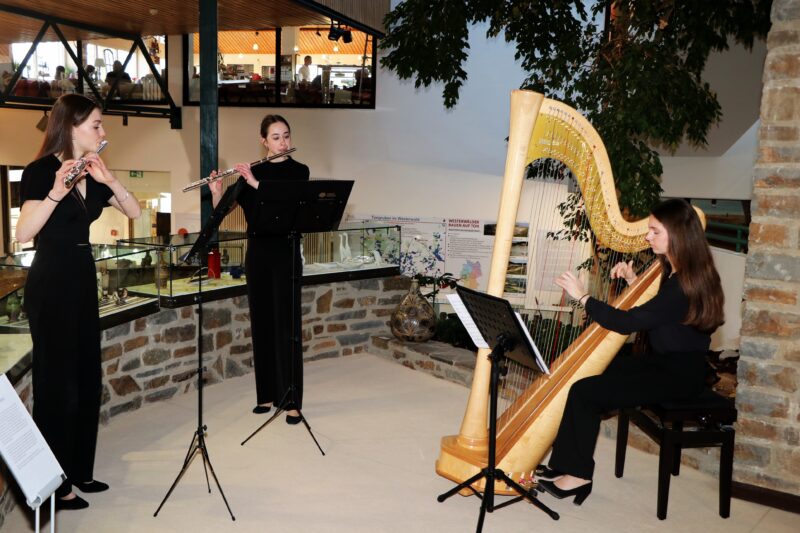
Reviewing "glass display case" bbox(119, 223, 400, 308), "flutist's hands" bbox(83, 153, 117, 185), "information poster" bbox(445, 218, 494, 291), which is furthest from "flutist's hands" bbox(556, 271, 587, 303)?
"information poster" bbox(445, 218, 494, 291)

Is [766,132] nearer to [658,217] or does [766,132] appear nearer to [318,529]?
[658,217]

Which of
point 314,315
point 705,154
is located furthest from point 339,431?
point 705,154

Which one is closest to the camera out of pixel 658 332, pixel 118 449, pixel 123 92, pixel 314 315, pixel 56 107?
pixel 56 107

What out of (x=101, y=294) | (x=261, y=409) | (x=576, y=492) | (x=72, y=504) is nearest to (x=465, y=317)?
(x=576, y=492)

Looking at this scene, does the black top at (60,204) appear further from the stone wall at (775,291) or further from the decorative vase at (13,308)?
the stone wall at (775,291)

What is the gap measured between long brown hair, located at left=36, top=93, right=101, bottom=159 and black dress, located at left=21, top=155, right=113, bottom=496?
2.1 inches

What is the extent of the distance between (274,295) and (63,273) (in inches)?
58.7

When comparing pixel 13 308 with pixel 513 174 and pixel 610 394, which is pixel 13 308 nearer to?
pixel 513 174

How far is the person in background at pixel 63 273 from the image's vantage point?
3148 millimetres

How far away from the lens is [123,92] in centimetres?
1080

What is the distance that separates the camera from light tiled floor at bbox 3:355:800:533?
11.0ft

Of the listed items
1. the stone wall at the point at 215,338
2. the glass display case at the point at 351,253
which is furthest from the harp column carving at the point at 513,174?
the glass display case at the point at 351,253

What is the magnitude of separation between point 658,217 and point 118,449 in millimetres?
2916

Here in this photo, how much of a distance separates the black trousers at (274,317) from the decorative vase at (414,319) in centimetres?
146
